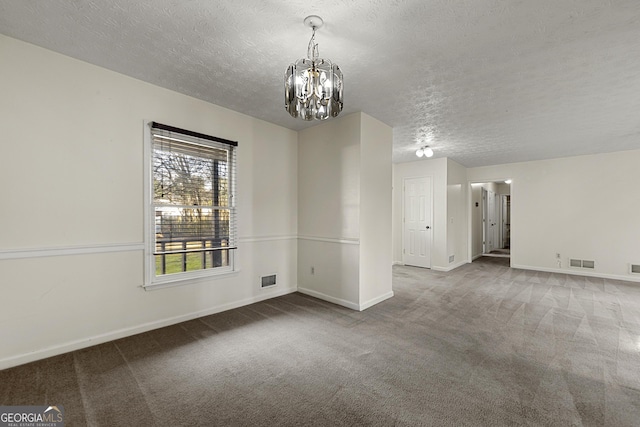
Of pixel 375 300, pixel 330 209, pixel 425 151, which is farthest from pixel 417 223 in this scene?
pixel 330 209

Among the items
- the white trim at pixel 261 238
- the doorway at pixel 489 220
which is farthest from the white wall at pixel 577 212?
the white trim at pixel 261 238

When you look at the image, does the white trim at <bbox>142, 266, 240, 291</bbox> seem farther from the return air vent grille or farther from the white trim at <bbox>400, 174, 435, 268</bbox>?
the return air vent grille

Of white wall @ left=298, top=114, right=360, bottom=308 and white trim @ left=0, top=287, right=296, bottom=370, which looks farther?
white wall @ left=298, top=114, right=360, bottom=308

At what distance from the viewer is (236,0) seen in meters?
1.69

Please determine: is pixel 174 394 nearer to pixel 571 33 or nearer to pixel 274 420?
pixel 274 420

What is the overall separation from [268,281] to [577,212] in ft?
21.7

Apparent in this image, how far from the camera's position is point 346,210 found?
12.1 ft

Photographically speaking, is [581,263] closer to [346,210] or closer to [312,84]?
[346,210]

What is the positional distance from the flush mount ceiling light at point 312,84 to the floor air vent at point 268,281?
2.71 meters

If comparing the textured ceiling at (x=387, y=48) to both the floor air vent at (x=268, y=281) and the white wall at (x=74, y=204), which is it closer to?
the white wall at (x=74, y=204)

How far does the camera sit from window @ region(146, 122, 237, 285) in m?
2.92

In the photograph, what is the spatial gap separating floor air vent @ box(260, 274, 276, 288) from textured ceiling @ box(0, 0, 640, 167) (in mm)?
2329

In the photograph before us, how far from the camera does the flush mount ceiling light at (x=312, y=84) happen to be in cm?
180

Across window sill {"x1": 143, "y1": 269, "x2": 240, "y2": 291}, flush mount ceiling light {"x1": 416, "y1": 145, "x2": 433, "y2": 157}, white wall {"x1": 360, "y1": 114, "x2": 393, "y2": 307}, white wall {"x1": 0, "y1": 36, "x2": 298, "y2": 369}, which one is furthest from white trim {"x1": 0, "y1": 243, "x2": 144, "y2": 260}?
flush mount ceiling light {"x1": 416, "y1": 145, "x2": 433, "y2": 157}
